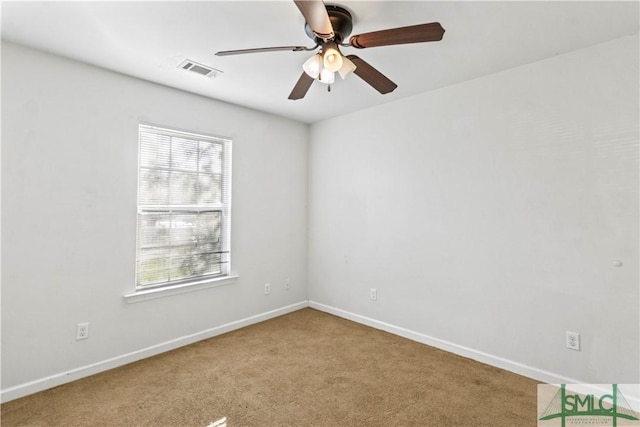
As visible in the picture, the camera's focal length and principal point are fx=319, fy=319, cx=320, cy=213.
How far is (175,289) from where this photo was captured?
9.95ft

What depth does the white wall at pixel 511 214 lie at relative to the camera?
2195 mm

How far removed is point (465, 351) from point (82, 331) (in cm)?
322

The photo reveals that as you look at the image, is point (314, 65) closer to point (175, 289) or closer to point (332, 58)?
point (332, 58)

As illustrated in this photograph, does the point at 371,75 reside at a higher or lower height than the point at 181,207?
higher

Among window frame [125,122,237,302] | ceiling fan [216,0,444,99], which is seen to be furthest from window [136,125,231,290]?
ceiling fan [216,0,444,99]

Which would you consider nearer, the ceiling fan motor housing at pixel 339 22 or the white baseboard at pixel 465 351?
the ceiling fan motor housing at pixel 339 22

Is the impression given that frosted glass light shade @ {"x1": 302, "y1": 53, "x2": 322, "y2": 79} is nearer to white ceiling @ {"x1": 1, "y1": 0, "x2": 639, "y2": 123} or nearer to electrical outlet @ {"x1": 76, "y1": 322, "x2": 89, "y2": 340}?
white ceiling @ {"x1": 1, "y1": 0, "x2": 639, "y2": 123}

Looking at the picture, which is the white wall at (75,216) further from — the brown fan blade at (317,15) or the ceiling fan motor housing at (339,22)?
the brown fan blade at (317,15)

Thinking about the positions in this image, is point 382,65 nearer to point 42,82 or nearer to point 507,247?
point 507,247

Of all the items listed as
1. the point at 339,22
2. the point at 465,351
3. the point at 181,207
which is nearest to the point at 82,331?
the point at 181,207

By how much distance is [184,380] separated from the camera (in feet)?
8.07

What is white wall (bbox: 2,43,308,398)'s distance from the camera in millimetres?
2238

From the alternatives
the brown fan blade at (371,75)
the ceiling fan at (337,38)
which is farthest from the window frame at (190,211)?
the brown fan blade at (371,75)

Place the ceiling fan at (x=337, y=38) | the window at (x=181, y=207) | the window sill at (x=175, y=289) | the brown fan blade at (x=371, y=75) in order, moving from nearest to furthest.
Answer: the ceiling fan at (x=337, y=38) < the brown fan blade at (x=371, y=75) < the window sill at (x=175, y=289) < the window at (x=181, y=207)
